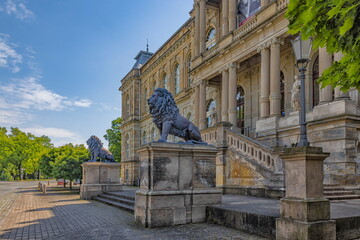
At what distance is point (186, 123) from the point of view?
29.2 feet

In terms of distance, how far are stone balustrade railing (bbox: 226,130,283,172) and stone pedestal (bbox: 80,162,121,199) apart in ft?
24.4

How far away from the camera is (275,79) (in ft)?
51.7

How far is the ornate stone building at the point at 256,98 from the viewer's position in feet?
37.6

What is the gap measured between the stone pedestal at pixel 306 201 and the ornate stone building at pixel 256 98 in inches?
193

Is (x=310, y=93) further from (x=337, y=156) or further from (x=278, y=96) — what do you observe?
(x=337, y=156)

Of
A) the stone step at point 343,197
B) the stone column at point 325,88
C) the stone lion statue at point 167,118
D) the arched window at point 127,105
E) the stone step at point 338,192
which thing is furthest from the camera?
the arched window at point 127,105

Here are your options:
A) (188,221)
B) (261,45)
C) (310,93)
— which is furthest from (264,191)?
(261,45)

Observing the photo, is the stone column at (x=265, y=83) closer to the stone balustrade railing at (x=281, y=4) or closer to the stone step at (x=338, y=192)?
the stone balustrade railing at (x=281, y=4)

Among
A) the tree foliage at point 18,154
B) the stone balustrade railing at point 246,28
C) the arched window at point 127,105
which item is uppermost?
the stone balustrade railing at point 246,28

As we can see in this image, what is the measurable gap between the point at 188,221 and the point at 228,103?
41.3 feet

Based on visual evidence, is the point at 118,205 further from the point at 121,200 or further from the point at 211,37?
the point at 211,37

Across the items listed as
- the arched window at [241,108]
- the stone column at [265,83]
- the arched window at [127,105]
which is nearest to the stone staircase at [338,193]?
the stone column at [265,83]

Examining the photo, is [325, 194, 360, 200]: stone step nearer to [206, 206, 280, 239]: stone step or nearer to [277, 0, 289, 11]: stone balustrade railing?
[206, 206, 280, 239]: stone step

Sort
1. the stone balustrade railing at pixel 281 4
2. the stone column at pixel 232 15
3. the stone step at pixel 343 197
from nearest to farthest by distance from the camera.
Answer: the stone step at pixel 343 197, the stone balustrade railing at pixel 281 4, the stone column at pixel 232 15
